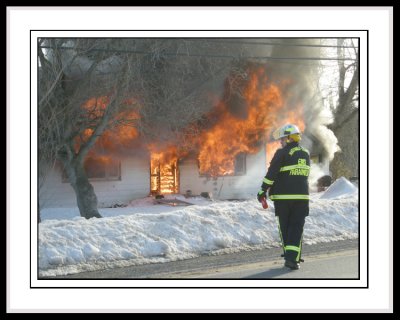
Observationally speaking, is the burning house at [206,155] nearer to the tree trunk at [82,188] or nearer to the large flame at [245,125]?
the large flame at [245,125]

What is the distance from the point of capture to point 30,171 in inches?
236

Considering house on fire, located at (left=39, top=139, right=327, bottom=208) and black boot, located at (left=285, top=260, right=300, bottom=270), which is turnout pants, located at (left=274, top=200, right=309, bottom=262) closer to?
black boot, located at (left=285, top=260, right=300, bottom=270)

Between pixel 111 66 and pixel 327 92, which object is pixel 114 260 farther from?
pixel 327 92

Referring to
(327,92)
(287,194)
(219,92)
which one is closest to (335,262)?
(287,194)

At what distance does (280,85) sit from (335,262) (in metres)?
12.8

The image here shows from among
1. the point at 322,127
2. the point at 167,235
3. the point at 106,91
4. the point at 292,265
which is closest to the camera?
the point at 292,265

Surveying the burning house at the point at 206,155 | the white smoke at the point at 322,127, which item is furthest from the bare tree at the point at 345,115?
the burning house at the point at 206,155

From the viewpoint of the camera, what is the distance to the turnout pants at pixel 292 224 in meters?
7.09

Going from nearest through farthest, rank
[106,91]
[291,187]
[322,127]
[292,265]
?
[292,265] → [291,187] → [106,91] → [322,127]

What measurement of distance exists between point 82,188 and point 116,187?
356 cm

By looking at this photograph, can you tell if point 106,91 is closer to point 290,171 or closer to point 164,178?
point 164,178

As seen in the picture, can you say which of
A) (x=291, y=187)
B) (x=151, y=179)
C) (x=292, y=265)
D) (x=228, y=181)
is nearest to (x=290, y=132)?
(x=291, y=187)

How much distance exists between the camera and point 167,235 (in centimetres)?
841

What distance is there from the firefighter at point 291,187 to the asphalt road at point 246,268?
342 millimetres
